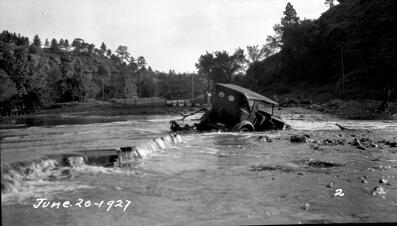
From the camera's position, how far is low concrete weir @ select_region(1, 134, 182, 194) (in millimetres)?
9107

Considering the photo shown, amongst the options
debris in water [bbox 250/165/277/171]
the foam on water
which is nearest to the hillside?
debris in water [bbox 250/165/277/171]

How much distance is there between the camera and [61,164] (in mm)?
11742

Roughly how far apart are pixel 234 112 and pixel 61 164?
13.5 metres

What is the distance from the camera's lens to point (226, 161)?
15000 millimetres

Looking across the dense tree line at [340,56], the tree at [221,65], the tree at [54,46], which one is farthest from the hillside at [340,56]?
the tree at [54,46]

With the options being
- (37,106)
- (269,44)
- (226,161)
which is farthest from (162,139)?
(269,44)

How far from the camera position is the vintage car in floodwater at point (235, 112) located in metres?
23.6

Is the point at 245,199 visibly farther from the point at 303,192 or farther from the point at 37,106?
the point at 37,106

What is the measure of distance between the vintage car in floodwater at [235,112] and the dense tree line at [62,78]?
32551 millimetres

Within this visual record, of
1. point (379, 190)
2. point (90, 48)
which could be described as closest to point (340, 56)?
point (379, 190)

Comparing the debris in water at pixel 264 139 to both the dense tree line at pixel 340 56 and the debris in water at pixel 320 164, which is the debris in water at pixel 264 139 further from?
the dense tree line at pixel 340 56

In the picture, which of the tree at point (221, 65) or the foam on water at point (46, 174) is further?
the tree at point (221, 65)

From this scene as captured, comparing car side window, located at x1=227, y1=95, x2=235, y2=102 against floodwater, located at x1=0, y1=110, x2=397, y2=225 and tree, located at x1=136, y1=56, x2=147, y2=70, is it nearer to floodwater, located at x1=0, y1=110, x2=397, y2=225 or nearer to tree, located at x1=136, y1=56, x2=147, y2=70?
floodwater, located at x1=0, y1=110, x2=397, y2=225

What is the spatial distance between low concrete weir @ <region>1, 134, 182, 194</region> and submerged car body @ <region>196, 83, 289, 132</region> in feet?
27.9
